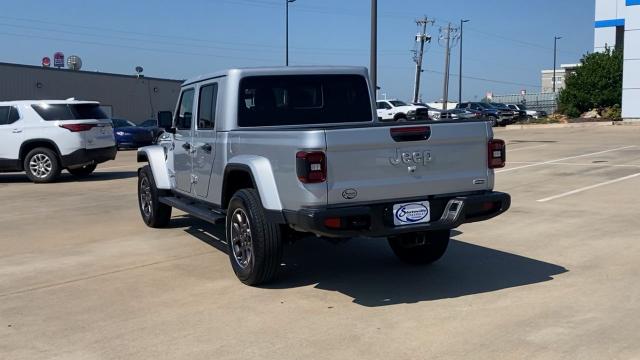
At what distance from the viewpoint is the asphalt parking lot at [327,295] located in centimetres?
438

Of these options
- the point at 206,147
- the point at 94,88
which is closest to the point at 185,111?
the point at 206,147

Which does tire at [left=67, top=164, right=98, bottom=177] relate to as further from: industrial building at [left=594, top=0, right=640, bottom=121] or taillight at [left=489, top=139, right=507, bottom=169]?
industrial building at [left=594, top=0, right=640, bottom=121]

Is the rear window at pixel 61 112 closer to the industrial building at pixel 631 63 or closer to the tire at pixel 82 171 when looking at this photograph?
the tire at pixel 82 171

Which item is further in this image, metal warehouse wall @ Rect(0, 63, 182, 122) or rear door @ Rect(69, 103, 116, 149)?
metal warehouse wall @ Rect(0, 63, 182, 122)

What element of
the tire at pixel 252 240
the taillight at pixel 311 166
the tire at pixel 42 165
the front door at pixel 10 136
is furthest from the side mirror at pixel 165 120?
the front door at pixel 10 136

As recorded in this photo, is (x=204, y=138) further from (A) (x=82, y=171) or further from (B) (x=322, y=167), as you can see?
(A) (x=82, y=171)

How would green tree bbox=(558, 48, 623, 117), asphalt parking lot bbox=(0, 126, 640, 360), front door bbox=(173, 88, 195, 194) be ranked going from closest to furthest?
asphalt parking lot bbox=(0, 126, 640, 360)
front door bbox=(173, 88, 195, 194)
green tree bbox=(558, 48, 623, 117)

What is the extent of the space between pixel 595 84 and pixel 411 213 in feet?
133

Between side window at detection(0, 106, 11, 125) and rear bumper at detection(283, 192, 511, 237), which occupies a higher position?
side window at detection(0, 106, 11, 125)

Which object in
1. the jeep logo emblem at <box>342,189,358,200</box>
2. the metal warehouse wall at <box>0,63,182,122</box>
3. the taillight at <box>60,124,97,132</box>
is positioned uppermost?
the metal warehouse wall at <box>0,63,182,122</box>

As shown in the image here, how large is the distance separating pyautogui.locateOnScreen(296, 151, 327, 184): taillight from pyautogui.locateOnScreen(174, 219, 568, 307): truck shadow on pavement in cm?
113

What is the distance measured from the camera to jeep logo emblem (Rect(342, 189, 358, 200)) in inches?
200

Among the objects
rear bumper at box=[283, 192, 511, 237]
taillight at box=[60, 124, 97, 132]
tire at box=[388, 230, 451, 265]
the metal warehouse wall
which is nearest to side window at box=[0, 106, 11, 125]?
taillight at box=[60, 124, 97, 132]

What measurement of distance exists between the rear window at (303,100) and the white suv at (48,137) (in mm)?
9266
